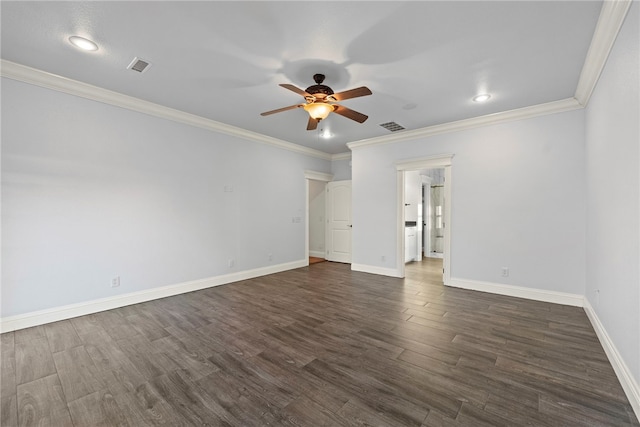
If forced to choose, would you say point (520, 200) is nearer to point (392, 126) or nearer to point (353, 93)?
point (392, 126)

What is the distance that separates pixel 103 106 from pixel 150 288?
2.60 metres

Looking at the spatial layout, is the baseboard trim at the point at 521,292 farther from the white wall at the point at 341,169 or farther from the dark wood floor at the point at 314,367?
the white wall at the point at 341,169

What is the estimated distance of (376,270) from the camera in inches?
227

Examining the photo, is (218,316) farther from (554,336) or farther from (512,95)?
(512,95)

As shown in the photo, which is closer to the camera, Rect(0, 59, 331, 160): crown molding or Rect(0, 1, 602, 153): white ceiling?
Rect(0, 1, 602, 153): white ceiling

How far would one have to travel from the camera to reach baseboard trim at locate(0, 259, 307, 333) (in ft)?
10.0

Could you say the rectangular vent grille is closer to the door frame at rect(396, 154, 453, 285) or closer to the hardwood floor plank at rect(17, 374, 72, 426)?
the door frame at rect(396, 154, 453, 285)

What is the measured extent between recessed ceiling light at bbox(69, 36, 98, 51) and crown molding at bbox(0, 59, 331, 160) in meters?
0.97

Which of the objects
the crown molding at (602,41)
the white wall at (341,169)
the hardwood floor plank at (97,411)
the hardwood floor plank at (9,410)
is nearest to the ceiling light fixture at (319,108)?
the crown molding at (602,41)

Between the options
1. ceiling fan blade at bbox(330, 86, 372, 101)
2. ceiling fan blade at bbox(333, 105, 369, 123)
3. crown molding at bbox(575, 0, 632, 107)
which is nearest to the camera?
crown molding at bbox(575, 0, 632, 107)

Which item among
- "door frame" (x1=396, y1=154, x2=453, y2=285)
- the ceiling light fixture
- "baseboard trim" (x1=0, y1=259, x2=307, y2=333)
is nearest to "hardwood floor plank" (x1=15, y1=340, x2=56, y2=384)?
"baseboard trim" (x1=0, y1=259, x2=307, y2=333)

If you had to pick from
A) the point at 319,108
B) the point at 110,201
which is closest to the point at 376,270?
the point at 319,108

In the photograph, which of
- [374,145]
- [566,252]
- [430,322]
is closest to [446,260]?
[566,252]

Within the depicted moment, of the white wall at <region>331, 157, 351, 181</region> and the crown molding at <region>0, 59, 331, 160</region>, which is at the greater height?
the crown molding at <region>0, 59, 331, 160</region>
